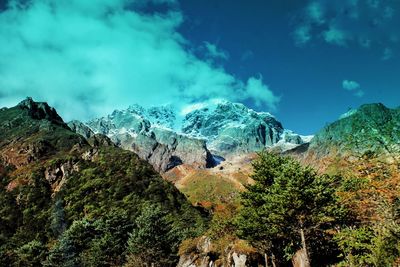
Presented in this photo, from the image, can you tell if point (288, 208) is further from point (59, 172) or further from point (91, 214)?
point (59, 172)

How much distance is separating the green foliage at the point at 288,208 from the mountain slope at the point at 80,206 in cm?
2717

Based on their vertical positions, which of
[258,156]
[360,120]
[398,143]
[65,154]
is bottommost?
[398,143]

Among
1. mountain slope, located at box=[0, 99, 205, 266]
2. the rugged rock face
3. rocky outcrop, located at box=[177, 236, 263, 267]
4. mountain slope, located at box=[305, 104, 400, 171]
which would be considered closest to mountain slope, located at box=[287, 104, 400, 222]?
mountain slope, located at box=[305, 104, 400, 171]

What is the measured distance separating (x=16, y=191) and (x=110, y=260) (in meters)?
73.5

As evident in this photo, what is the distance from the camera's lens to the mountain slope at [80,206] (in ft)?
285

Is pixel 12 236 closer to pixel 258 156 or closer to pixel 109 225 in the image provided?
pixel 109 225

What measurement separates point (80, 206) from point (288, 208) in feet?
337

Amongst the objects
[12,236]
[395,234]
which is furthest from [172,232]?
[395,234]

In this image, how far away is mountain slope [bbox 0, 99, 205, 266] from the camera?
3423 inches

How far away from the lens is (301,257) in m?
48.6

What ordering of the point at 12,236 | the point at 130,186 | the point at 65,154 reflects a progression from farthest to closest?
the point at 65,154 < the point at 130,186 < the point at 12,236

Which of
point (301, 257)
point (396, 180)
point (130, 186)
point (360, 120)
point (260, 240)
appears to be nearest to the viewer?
point (396, 180)

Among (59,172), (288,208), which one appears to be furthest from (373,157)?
(59,172)

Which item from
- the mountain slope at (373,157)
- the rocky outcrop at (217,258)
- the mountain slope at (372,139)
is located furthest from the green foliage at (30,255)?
the mountain slope at (372,139)
